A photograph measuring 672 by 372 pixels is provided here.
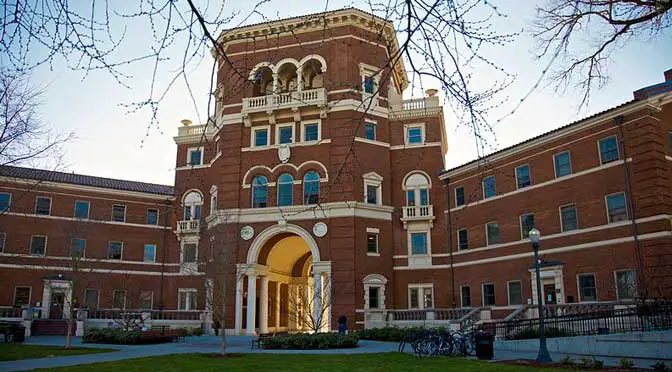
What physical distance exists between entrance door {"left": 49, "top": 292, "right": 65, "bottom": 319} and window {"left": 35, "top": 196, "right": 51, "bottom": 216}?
21.7 ft

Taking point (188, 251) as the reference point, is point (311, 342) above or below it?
below

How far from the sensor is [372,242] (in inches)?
1538

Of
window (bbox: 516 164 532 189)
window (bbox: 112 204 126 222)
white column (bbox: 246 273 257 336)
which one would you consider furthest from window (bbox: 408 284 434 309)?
window (bbox: 112 204 126 222)

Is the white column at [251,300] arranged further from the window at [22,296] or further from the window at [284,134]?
the window at [22,296]

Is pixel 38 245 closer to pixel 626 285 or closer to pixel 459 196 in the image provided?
pixel 459 196

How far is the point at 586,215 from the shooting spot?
29375 millimetres

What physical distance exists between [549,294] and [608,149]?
27.8 ft

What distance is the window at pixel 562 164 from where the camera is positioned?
31078mm

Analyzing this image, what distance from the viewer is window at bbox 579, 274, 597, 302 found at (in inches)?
1111

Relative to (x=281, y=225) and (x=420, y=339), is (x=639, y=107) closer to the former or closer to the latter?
(x=420, y=339)

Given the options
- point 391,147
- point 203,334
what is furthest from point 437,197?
point 203,334

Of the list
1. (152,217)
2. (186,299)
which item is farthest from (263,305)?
(152,217)

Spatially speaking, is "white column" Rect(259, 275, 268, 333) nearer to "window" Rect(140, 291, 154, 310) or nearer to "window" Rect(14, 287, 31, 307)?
"window" Rect(140, 291, 154, 310)

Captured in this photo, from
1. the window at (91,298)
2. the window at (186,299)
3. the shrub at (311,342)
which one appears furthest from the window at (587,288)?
the window at (91,298)
